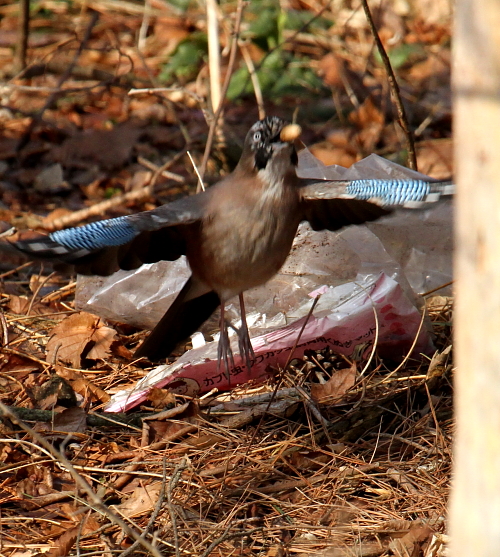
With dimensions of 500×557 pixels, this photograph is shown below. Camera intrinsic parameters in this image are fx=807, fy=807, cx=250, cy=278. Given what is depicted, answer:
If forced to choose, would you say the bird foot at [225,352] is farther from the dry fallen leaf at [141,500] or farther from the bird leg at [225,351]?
the dry fallen leaf at [141,500]

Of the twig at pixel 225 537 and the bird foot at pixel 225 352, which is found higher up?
the twig at pixel 225 537

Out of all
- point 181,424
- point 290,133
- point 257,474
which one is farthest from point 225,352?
point 290,133

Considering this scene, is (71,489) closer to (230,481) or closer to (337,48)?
(230,481)

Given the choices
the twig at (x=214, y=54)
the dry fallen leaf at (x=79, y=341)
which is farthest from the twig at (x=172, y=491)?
the twig at (x=214, y=54)

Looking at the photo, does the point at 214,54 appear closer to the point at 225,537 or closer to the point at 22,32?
the point at 22,32

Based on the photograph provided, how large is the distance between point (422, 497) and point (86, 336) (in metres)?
2.01

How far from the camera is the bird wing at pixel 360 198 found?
343 cm

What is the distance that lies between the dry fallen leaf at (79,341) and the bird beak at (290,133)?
4.73 feet

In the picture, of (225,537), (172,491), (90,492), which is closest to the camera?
(90,492)

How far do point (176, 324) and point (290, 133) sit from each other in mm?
1261

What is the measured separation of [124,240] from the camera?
11.0ft

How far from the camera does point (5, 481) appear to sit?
3.15m

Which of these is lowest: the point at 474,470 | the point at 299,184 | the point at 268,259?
the point at 268,259

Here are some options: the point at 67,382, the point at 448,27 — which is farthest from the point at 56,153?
the point at 448,27
